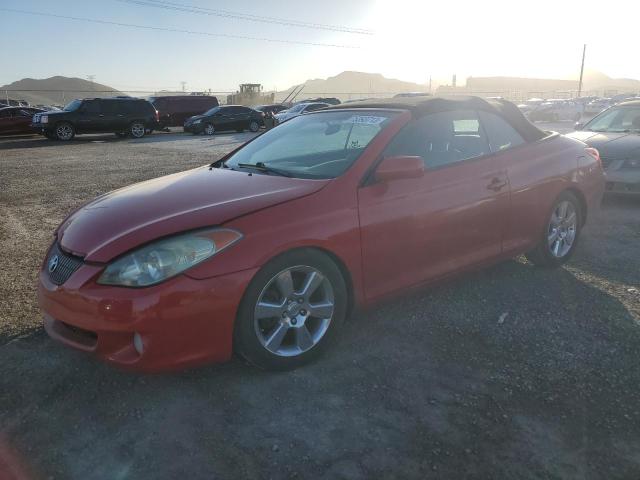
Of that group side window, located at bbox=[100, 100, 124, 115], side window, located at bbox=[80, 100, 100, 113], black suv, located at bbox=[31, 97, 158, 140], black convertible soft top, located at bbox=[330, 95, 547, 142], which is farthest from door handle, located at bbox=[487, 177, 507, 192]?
side window, located at bbox=[100, 100, 124, 115]

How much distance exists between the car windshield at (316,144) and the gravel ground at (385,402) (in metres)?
1.14

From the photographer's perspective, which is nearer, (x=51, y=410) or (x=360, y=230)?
(x=51, y=410)

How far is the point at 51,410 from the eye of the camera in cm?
275

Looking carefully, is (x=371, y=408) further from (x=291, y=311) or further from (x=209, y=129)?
(x=209, y=129)

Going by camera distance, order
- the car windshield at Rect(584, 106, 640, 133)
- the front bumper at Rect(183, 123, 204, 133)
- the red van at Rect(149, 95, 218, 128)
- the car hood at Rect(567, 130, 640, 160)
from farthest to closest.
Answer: the red van at Rect(149, 95, 218, 128) < the front bumper at Rect(183, 123, 204, 133) < the car windshield at Rect(584, 106, 640, 133) < the car hood at Rect(567, 130, 640, 160)

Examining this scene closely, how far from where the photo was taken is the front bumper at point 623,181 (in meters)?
6.86

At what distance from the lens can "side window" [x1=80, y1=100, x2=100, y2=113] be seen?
22.0 metres

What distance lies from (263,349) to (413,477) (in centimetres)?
108

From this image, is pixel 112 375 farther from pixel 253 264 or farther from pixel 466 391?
pixel 466 391

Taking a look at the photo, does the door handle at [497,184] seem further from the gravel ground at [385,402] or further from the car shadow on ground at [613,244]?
the car shadow on ground at [613,244]

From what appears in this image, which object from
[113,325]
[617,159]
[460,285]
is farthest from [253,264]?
[617,159]

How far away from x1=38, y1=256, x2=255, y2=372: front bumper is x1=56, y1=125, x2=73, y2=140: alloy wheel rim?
21.2 m

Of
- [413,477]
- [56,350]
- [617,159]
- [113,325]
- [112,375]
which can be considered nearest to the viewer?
[413,477]

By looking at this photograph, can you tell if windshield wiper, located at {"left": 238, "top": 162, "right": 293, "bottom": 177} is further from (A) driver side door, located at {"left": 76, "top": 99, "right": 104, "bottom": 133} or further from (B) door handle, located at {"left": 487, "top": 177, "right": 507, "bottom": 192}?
(A) driver side door, located at {"left": 76, "top": 99, "right": 104, "bottom": 133}
